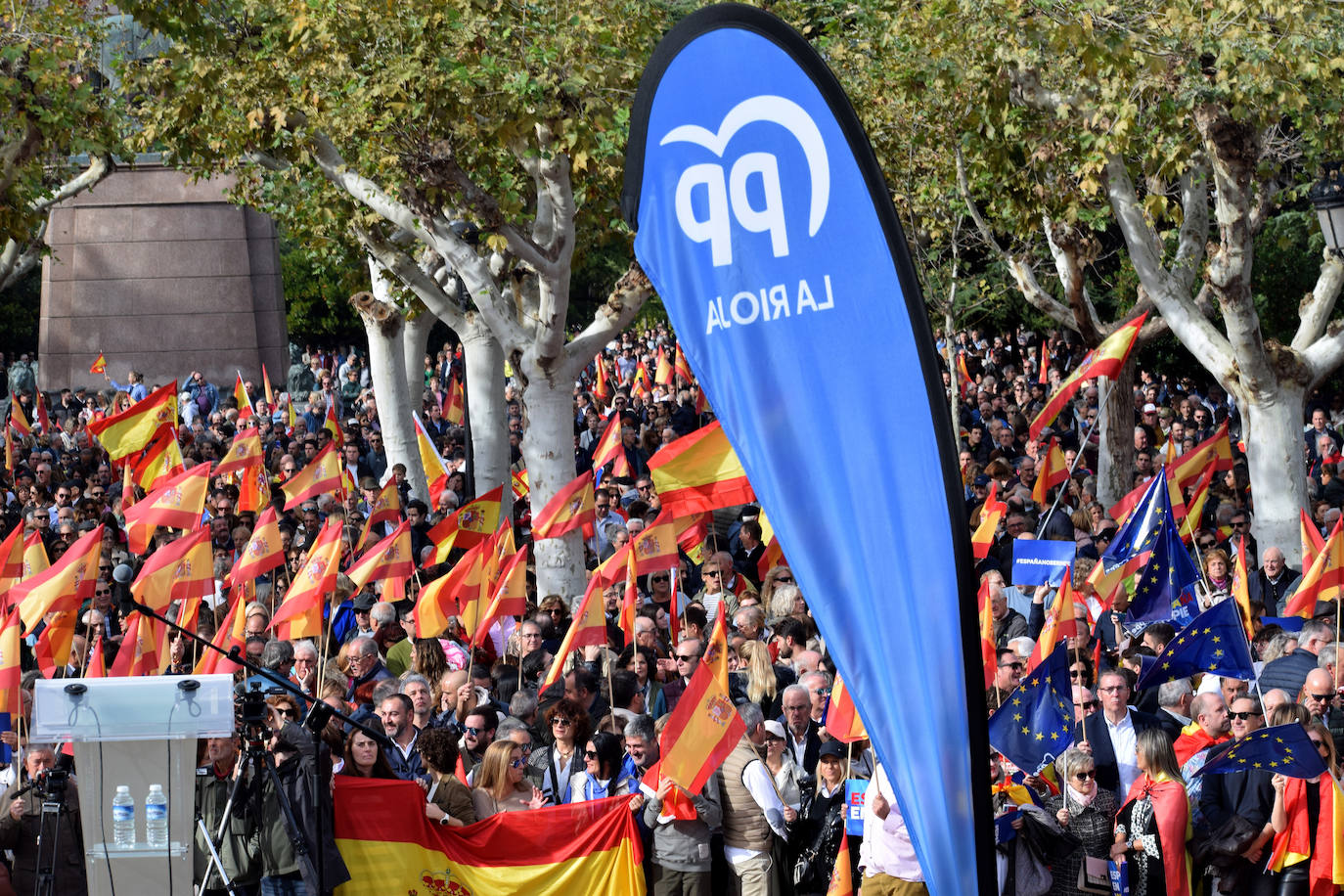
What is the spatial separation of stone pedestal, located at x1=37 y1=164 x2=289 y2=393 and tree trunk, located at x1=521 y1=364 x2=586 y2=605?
52.4 ft

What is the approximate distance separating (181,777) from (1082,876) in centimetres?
411

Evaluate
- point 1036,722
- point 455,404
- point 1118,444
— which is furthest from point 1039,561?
point 455,404

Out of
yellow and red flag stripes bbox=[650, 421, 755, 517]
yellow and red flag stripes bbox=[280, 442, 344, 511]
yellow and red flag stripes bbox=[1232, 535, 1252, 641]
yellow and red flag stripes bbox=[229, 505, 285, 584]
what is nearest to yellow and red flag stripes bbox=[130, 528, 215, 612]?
yellow and red flag stripes bbox=[229, 505, 285, 584]

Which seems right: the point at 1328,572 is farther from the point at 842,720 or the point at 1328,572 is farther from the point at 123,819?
the point at 123,819

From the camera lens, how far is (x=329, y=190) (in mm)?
19844

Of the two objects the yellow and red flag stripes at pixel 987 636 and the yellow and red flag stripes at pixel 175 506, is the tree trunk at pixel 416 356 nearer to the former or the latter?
the yellow and red flag stripes at pixel 175 506

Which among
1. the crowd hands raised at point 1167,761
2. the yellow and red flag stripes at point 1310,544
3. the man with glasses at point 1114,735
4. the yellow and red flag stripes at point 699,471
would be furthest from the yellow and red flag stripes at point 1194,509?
the man with glasses at point 1114,735

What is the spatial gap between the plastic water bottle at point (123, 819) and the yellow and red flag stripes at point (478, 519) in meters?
9.78

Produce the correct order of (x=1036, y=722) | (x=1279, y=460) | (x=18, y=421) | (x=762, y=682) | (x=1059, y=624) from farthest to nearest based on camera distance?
(x=18, y=421) < (x=1279, y=460) < (x=762, y=682) < (x=1059, y=624) < (x=1036, y=722)

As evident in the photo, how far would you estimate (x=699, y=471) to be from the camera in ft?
45.3

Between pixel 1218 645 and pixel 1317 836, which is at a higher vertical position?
pixel 1218 645

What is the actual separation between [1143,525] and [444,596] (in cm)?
512

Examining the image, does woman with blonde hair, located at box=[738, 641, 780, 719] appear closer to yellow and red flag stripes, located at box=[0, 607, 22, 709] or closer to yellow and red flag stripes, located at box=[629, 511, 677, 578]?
yellow and red flag stripes, located at box=[629, 511, 677, 578]

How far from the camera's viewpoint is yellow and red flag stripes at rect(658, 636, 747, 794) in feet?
28.8
